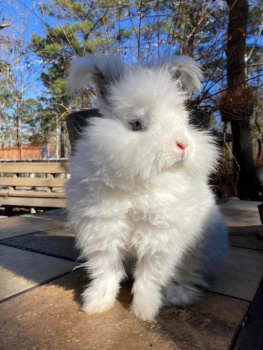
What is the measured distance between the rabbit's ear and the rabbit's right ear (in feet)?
0.71

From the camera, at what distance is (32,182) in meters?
4.17

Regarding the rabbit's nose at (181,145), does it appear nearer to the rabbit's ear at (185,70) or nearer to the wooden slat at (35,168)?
the rabbit's ear at (185,70)

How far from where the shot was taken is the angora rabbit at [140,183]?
3.39ft

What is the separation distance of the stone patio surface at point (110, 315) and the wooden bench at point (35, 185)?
217 cm

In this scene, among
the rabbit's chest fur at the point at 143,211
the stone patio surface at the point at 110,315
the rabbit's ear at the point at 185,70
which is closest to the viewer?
the stone patio surface at the point at 110,315


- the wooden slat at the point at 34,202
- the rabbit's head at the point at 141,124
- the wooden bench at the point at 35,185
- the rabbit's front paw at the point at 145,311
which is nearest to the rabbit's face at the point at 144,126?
the rabbit's head at the point at 141,124

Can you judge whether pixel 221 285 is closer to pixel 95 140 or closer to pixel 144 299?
pixel 144 299

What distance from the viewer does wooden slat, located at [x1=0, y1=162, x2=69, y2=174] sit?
3.90 meters

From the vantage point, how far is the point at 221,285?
4.58ft

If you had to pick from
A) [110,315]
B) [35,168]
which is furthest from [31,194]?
[110,315]

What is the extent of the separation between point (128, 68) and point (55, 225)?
6.27 feet

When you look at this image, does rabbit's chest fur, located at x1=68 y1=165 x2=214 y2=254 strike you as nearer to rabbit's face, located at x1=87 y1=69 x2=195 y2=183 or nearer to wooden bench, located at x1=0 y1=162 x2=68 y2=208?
rabbit's face, located at x1=87 y1=69 x2=195 y2=183

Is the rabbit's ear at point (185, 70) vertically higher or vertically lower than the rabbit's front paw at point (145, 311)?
higher

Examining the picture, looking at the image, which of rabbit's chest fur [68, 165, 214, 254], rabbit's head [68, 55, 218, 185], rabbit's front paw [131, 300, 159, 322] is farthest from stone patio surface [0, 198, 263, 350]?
rabbit's head [68, 55, 218, 185]
